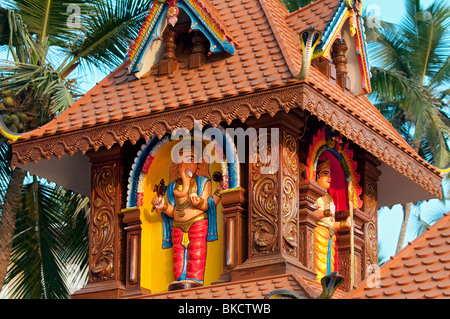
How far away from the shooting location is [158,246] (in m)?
15.1

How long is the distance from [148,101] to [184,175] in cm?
97

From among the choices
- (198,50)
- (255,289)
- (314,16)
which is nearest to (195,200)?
(255,289)

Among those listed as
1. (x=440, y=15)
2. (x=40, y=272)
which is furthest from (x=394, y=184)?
(x=440, y=15)

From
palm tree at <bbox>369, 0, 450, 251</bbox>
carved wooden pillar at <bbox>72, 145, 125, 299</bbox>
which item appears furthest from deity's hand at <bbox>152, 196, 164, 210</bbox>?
palm tree at <bbox>369, 0, 450, 251</bbox>

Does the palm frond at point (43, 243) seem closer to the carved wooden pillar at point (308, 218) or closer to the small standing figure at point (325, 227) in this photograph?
the small standing figure at point (325, 227)

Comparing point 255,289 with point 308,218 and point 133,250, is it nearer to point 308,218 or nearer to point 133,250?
point 308,218

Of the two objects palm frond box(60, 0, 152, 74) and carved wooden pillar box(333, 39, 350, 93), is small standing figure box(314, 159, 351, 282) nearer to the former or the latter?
carved wooden pillar box(333, 39, 350, 93)

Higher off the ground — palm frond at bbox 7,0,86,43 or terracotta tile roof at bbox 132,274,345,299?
palm frond at bbox 7,0,86,43

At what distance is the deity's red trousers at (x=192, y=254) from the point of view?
1464cm

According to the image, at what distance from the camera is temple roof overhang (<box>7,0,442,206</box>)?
14.1 meters

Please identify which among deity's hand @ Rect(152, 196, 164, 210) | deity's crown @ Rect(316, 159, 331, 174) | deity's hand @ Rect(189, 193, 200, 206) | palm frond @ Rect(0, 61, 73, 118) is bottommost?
deity's hand @ Rect(189, 193, 200, 206)

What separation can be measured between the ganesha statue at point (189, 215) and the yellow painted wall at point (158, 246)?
0.26ft

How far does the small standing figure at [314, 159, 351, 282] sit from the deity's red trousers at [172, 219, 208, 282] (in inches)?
51.2
